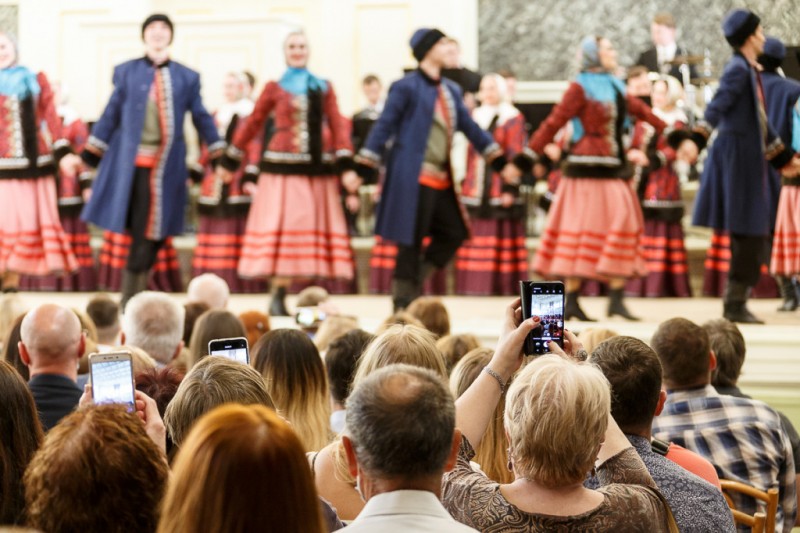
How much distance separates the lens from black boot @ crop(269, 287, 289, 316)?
5.72 meters

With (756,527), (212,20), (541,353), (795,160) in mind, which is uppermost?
(212,20)

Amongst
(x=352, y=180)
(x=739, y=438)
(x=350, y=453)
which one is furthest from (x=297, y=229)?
(x=350, y=453)

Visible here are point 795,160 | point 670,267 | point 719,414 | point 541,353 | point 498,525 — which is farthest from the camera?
point 670,267

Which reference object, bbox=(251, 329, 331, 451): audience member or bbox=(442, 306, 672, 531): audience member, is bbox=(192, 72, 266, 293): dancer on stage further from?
bbox=(442, 306, 672, 531): audience member

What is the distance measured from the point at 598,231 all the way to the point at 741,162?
659 mm

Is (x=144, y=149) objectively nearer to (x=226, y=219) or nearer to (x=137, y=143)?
(x=137, y=143)

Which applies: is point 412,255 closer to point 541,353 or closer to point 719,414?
point 719,414

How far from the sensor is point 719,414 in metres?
2.64

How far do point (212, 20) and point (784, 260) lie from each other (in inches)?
181

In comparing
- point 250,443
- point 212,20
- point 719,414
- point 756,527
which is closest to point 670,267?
point 212,20

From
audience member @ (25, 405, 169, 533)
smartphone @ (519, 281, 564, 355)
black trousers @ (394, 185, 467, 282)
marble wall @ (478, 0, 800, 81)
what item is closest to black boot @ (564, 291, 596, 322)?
black trousers @ (394, 185, 467, 282)

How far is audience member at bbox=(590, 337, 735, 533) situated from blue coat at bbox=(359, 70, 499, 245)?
10.5 feet

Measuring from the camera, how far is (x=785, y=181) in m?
5.80

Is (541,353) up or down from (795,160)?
down
